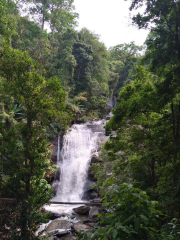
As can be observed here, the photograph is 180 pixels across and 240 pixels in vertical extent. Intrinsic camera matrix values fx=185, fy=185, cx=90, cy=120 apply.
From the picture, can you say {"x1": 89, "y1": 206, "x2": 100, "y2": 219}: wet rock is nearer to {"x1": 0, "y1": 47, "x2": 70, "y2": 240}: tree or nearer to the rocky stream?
the rocky stream

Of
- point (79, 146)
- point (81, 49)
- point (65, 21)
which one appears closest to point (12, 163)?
point (79, 146)

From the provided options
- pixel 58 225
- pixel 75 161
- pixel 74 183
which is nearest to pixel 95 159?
pixel 75 161

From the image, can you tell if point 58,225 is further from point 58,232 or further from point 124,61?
point 124,61

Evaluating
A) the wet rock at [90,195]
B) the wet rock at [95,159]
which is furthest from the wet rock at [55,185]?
the wet rock at [95,159]

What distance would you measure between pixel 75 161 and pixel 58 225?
692cm

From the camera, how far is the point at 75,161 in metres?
15.7

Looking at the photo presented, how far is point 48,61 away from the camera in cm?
2227

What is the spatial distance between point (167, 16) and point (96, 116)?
1880cm

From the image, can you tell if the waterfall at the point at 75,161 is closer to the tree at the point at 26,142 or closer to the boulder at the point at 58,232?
the boulder at the point at 58,232

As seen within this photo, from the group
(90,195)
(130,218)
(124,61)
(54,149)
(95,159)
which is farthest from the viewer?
(124,61)

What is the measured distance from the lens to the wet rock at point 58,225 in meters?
8.75

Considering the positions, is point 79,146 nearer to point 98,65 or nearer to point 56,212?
point 56,212

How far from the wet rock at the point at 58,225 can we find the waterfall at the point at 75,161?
3.92m

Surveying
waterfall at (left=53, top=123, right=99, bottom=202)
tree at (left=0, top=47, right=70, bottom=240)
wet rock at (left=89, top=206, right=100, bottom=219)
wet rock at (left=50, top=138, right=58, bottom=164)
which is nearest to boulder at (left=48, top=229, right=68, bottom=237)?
wet rock at (left=89, top=206, right=100, bottom=219)
